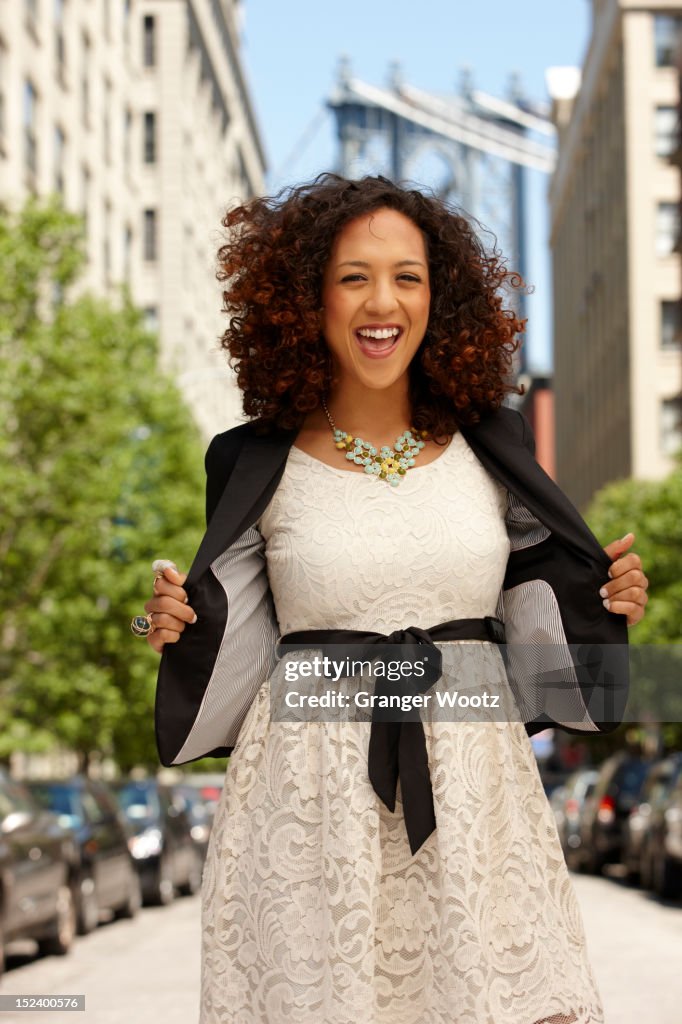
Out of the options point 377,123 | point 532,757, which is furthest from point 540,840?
point 377,123

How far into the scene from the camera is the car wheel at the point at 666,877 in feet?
64.1

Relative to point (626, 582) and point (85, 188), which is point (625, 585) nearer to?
point (626, 582)

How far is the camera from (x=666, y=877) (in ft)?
64.7

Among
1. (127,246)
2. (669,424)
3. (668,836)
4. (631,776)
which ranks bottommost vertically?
(668,836)

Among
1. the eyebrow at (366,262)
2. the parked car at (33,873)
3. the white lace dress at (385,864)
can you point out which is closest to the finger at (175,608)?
the white lace dress at (385,864)

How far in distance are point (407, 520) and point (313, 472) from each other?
217mm

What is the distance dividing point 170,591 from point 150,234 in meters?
63.9

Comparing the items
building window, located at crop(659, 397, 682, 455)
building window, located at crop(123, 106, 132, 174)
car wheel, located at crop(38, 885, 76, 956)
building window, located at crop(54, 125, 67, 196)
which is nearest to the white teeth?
car wheel, located at crop(38, 885, 76, 956)

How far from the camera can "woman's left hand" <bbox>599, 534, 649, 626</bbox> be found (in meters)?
3.32

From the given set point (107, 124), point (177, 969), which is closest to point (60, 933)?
point (177, 969)

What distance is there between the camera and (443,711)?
3.24 metres

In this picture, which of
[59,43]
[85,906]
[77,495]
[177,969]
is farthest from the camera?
[59,43]

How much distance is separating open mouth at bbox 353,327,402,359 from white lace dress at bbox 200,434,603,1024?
323 millimetres

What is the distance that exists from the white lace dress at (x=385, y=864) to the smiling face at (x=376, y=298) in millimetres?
322
